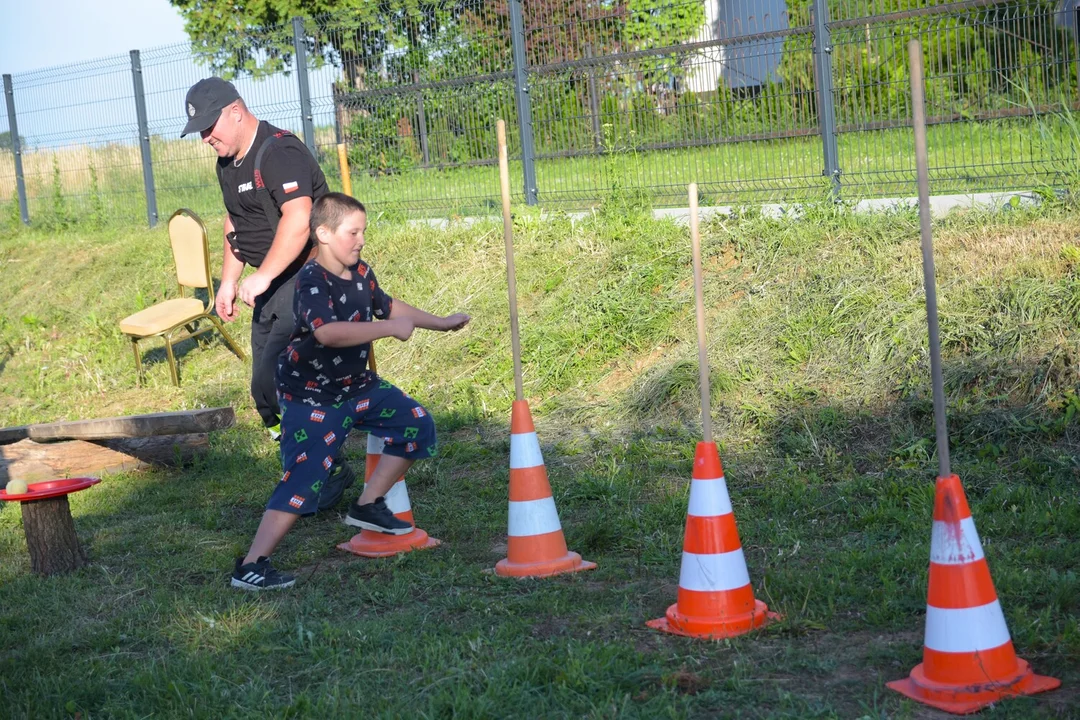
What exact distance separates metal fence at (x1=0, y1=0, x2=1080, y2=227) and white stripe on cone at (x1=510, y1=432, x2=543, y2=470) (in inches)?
179

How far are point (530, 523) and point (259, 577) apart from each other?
108cm

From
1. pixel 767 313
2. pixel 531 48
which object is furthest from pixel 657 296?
pixel 531 48

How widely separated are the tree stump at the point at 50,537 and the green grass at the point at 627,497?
4.1 inches

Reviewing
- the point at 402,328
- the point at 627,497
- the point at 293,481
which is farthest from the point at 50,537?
the point at 627,497

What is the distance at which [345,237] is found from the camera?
14.2ft

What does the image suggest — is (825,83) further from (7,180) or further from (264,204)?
(7,180)

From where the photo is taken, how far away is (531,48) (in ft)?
33.8

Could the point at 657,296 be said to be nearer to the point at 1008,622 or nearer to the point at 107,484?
the point at 107,484

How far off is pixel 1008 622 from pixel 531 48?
7.96 m

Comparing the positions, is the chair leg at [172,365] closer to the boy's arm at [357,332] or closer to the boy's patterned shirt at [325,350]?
the boy's patterned shirt at [325,350]

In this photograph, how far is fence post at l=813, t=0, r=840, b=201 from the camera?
27.6 feet

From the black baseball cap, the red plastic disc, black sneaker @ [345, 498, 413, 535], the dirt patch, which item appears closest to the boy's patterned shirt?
black sneaker @ [345, 498, 413, 535]

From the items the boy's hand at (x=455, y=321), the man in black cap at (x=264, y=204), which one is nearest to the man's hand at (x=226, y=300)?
the man in black cap at (x=264, y=204)

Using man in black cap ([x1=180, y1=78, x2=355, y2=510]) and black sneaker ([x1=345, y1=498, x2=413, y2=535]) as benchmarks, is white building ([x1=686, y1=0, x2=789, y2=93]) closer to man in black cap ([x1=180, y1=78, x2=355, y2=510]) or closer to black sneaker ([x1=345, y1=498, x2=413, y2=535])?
man in black cap ([x1=180, y1=78, x2=355, y2=510])
